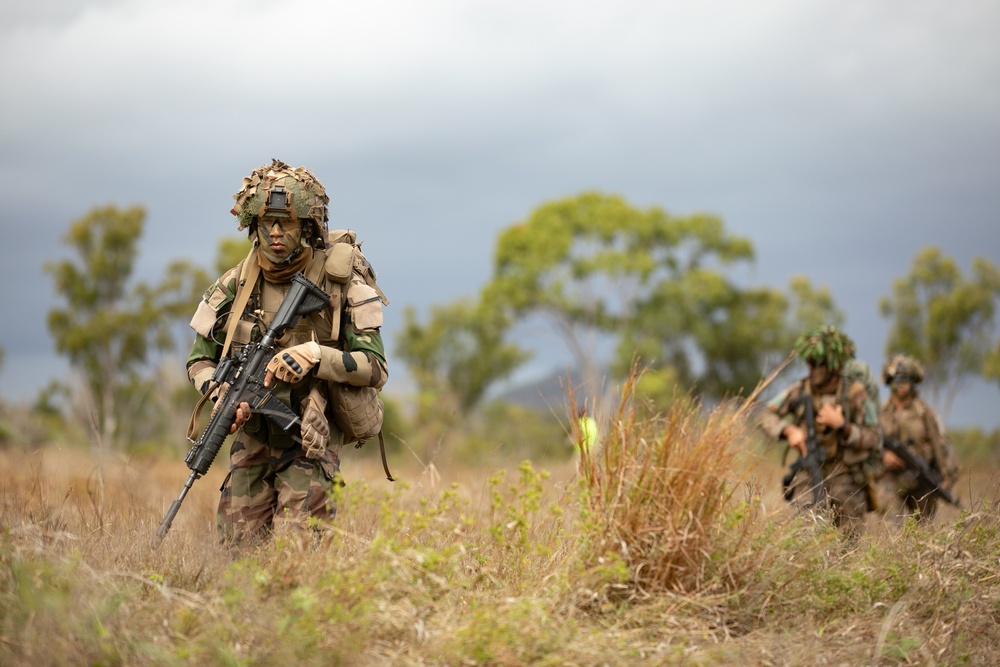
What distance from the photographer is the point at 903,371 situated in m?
9.75

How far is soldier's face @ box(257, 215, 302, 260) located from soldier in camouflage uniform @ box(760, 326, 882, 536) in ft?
13.2

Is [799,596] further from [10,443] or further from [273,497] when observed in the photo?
[10,443]

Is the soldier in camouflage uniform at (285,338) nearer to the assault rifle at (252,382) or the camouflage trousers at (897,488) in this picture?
the assault rifle at (252,382)

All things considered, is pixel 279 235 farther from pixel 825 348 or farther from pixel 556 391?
pixel 825 348

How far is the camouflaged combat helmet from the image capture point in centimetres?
536

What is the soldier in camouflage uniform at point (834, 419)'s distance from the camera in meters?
7.82

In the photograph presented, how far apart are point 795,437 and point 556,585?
13.2 feet

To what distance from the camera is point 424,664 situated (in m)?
3.74

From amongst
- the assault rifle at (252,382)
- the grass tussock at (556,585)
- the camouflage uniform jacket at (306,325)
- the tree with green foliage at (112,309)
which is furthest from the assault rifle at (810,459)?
the tree with green foliage at (112,309)

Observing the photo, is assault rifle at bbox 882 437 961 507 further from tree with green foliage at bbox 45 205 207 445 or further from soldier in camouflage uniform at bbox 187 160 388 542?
tree with green foliage at bbox 45 205 207 445

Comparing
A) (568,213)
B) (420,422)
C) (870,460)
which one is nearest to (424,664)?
(870,460)

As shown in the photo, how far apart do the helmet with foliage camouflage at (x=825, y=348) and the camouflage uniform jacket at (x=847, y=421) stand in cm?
20

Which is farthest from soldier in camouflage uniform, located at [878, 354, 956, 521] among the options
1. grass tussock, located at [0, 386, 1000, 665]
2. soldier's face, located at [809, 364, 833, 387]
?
grass tussock, located at [0, 386, 1000, 665]

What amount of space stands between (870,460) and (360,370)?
4543mm
